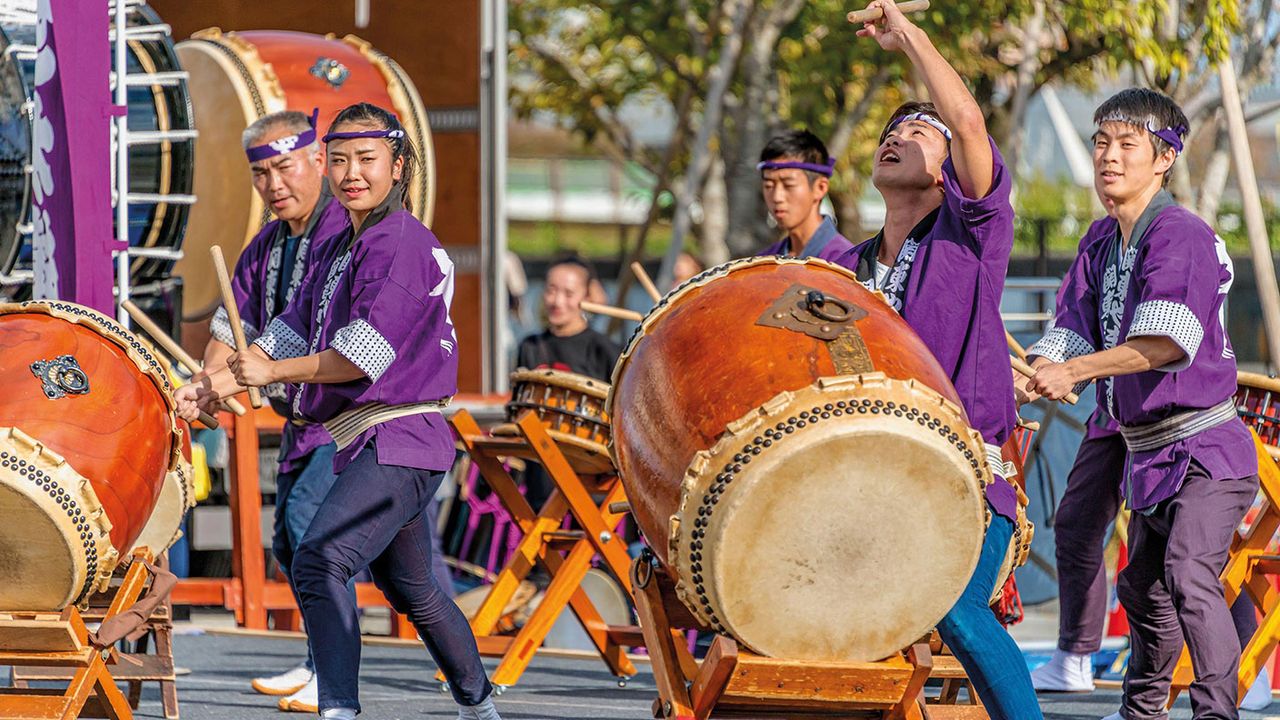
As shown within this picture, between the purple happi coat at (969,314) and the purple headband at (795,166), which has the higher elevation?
the purple happi coat at (969,314)

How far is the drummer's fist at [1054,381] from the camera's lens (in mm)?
3502

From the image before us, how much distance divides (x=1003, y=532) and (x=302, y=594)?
4.73ft

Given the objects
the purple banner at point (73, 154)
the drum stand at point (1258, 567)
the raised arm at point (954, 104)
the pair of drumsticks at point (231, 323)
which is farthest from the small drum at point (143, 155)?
the drum stand at point (1258, 567)

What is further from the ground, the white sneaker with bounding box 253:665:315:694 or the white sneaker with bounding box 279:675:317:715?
the white sneaker with bounding box 279:675:317:715

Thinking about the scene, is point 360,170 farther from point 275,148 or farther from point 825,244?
A: point 825,244

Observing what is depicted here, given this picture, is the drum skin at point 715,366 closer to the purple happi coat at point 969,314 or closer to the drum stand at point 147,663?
the purple happi coat at point 969,314

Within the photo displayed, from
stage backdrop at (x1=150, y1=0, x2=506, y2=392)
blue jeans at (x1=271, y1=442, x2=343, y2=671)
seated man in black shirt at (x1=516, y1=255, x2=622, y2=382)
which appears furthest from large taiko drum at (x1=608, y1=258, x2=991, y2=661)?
stage backdrop at (x1=150, y1=0, x2=506, y2=392)

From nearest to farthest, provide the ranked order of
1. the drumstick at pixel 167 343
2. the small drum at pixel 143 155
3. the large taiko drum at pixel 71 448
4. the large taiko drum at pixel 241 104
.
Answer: the large taiko drum at pixel 71 448
the drumstick at pixel 167 343
the small drum at pixel 143 155
the large taiko drum at pixel 241 104

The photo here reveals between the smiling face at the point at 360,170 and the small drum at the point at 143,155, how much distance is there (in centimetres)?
207

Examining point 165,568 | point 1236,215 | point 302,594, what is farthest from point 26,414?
point 1236,215

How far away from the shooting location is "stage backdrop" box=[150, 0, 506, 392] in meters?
7.88

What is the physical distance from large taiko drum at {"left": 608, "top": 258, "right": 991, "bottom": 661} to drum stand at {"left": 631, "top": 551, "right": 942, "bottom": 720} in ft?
0.12

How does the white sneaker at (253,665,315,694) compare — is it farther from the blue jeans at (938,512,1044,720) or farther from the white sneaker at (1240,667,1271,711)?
the white sneaker at (1240,667,1271,711)

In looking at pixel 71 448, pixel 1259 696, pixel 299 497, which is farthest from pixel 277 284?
pixel 1259 696
